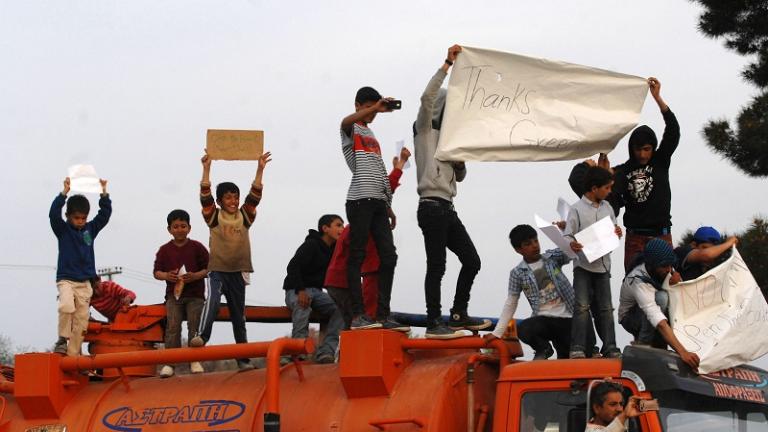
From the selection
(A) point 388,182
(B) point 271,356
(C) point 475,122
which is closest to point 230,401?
(B) point 271,356

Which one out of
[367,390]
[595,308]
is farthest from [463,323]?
[367,390]

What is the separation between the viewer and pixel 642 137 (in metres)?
9.02

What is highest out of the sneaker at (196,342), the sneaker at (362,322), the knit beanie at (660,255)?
the knit beanie at (660,255)

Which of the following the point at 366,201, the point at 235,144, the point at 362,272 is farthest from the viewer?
the point at 235,144

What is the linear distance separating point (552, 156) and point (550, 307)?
128 cm

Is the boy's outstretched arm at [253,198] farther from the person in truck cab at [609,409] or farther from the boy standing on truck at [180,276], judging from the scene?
the person in truck cab at [609,409]

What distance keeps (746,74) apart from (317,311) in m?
8.61

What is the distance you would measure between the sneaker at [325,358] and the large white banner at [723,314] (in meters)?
2.80

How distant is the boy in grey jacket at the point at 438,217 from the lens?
8.91m

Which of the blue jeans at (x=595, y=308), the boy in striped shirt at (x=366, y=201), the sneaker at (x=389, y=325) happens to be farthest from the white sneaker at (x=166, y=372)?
the blue jeans at (x=595, y=308)

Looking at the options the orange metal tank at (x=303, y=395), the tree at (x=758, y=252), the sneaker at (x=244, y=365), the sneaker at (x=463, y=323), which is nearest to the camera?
the orange metal tank at (x=303, y=395)

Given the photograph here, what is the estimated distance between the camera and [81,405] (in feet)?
29.2

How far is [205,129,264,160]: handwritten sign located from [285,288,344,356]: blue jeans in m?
1.32

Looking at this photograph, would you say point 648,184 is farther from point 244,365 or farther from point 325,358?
point 244,365
